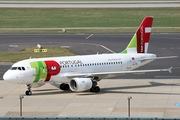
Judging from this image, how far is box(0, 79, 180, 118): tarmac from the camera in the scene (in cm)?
5128

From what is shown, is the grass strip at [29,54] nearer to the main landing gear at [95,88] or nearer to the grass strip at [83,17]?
the main landing gear at [95,88]

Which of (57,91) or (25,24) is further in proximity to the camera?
(25,24)

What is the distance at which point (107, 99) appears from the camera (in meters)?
57.2

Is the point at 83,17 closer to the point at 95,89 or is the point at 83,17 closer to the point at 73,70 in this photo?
the point at 73,70

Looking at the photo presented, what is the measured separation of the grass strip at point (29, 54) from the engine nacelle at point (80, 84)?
25.1m

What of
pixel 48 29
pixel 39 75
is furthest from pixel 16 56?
pixel 48 29

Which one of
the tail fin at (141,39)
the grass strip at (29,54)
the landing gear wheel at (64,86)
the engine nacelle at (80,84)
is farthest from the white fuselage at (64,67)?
the grass strip at (29,54)

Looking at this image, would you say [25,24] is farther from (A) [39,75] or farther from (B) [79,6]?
(A) [39,75]

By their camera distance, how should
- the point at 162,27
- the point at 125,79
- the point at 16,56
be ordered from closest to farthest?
the point at 125,79 < the point at 16,56 < the point at 162,27

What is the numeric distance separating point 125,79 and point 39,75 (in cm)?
1361

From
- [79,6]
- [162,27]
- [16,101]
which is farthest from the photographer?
[79,6]

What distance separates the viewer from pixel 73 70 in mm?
60688

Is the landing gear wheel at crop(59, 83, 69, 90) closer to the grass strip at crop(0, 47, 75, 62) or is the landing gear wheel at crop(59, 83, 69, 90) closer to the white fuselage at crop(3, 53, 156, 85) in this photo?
the white fuselage at crop(3, 53, 156, 85)

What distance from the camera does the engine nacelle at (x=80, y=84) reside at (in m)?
58.6
